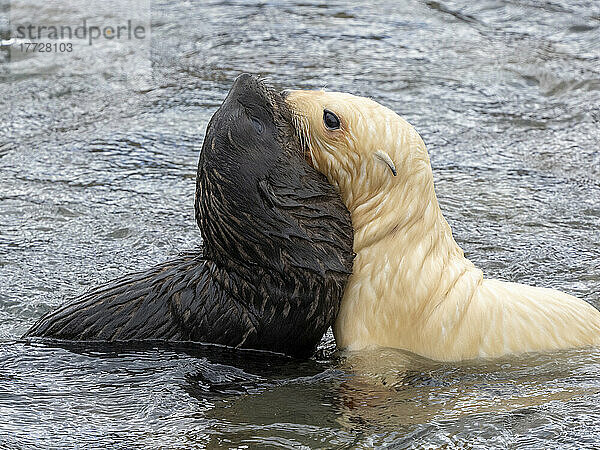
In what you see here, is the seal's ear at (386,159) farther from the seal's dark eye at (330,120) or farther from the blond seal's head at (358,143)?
the seal's dark eye at (330,120)

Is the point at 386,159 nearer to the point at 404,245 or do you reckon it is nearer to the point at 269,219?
the point at 404,245

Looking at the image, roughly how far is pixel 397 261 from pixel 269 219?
1.87 feet

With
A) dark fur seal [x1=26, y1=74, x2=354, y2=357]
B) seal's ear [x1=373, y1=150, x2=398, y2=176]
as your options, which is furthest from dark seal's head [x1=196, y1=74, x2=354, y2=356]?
seal's ear [x1=373, y1=150, x2=398, y2=176]

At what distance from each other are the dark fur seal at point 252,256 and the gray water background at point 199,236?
13 cm

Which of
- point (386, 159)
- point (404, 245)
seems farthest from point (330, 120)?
point (404, 245)

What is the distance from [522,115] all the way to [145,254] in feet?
12.8

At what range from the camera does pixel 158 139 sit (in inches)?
290

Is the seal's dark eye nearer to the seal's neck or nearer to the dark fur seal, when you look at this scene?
the dark fur seal

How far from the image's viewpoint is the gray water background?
3.63 metres

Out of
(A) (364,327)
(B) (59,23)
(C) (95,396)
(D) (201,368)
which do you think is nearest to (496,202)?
(A) (364,327)

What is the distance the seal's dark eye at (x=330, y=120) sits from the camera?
13.0 feet

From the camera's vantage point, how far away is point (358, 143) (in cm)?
396

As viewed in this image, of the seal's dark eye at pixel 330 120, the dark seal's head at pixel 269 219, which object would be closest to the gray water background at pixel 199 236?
the dark seal's head at pixel 269 219

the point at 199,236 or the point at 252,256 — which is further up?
the point at 252,256
